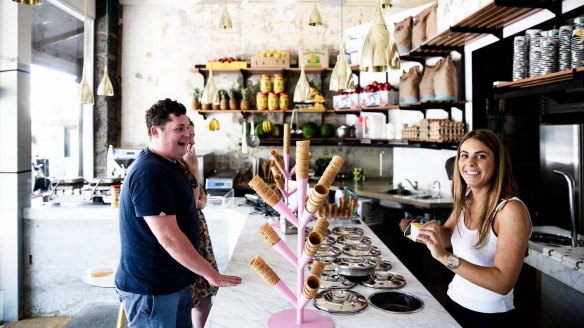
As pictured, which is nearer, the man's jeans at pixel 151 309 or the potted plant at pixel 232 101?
the man's jeans at pixel 151 309

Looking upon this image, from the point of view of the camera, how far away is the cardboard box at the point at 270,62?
6309mm

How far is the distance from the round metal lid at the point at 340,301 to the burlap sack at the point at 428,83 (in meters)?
3.14

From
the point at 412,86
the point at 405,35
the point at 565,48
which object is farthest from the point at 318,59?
the point at 565,48

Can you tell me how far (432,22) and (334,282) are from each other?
329 cm

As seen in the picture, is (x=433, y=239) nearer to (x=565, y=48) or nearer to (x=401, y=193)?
(x=565, y=48)

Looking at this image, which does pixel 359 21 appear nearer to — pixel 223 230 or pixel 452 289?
pixel 223 230

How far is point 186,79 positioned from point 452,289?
5.71 meters

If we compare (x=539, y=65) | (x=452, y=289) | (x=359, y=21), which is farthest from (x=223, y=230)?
(x=359, y=21)

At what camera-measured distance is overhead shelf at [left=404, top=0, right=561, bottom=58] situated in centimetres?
306

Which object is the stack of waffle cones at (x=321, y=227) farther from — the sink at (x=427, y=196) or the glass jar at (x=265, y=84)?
the glass jar at (x=265, y=84)

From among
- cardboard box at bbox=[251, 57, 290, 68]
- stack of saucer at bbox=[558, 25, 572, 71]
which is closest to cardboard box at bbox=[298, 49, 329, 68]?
cardboard box at bbox=[251, 57, 290, 68]

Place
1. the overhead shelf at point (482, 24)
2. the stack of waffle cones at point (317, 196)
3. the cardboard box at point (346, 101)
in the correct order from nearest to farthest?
the stack of waffle cones at point (317, 196) → the overhead shelf at point (482, 24) → the cardboard box at point (346, 101)

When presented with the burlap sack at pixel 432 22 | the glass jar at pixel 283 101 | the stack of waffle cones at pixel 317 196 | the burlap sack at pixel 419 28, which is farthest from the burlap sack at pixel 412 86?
the stack of waffle cones at pixel 317 196

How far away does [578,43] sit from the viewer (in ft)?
8.23
